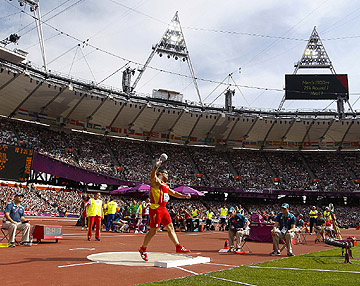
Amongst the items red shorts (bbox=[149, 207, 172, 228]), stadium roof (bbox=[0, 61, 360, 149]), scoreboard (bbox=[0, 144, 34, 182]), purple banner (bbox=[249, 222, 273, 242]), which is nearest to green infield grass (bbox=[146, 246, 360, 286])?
red shorts (bbox=[149, 207, 172, 228])

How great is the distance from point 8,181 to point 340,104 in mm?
40173

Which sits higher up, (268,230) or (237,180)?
(237,180)

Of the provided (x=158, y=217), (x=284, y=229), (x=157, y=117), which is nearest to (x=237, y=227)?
(x=284, y=229)

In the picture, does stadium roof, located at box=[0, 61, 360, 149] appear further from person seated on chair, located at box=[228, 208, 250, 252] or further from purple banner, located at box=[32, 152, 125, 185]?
person seated on chair, located at box=[228, 208, 250, 252]

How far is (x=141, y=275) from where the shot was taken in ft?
19.2

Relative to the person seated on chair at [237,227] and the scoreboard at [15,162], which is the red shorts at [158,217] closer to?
the person seated on chair at [237,227]

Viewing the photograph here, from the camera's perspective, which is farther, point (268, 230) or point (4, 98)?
point (4, 98)

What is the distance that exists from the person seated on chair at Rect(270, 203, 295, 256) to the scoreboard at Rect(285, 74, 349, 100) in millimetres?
38198

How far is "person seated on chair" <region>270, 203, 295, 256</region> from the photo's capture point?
10087 mm

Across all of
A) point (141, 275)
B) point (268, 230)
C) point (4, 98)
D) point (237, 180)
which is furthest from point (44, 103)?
point (141, 275)

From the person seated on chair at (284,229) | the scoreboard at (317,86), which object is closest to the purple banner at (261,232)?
the person seated on chair at (284,229)

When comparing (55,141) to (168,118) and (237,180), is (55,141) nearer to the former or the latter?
(168,118)

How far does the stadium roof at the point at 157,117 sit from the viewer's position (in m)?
35.5

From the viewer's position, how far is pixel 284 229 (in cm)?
1044
